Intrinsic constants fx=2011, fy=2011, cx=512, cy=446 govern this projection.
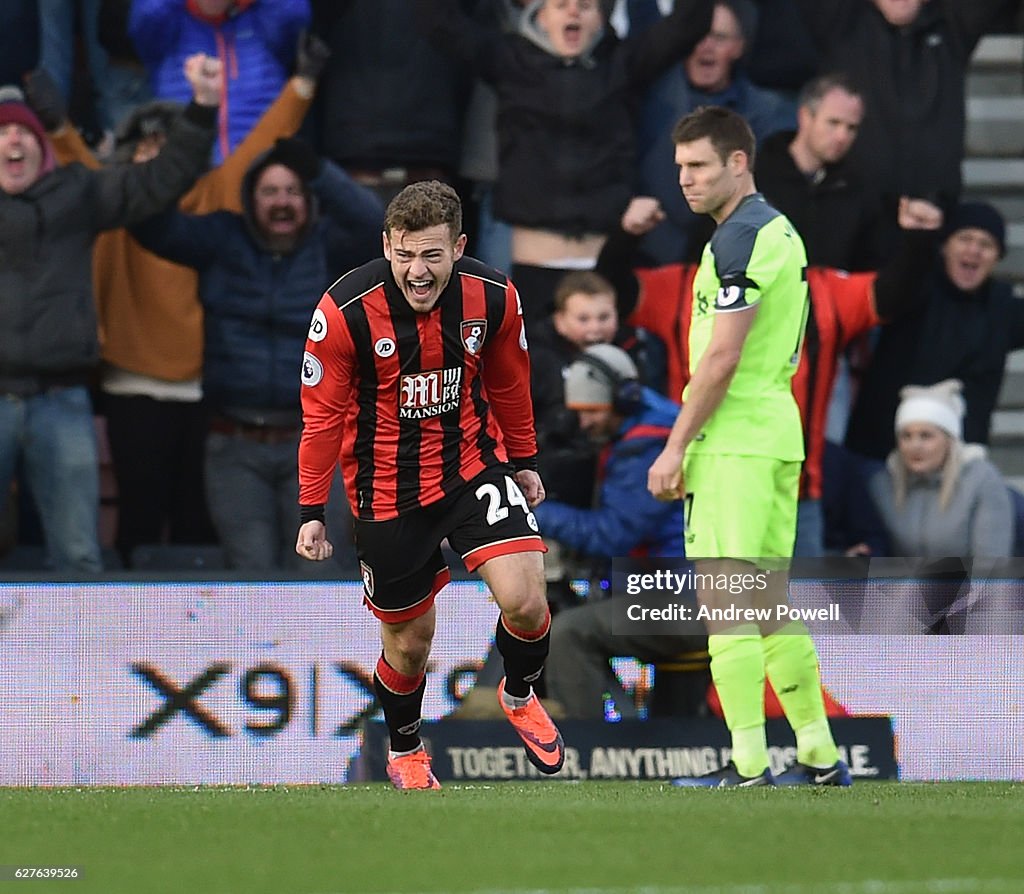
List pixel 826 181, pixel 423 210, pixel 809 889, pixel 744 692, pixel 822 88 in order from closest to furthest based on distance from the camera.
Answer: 1. pixel 809 889
2. pixel 423 210
3. pixel 744 692
4. pixel 822 88
5. pixel 826 181

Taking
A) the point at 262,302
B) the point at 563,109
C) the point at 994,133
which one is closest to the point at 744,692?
the point at 262,302

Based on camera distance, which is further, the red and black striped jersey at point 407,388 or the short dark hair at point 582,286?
the short dark hair at point 582,286

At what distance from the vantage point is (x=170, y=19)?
8984 mm

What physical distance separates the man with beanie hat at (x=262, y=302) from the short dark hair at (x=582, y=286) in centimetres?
94

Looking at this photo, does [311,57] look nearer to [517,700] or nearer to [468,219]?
[468,219]

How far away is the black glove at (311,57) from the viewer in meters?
8.91

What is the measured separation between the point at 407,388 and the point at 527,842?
172cm

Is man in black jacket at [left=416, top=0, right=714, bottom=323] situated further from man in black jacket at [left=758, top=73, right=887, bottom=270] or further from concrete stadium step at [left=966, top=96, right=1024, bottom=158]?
concrete stadium step at [left=966, top=96, right=1024, bottom=158]

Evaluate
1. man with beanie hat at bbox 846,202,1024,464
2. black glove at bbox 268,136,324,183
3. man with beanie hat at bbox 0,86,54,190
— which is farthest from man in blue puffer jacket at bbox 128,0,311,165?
man with beanie hat at bbox 846,202,1024,464

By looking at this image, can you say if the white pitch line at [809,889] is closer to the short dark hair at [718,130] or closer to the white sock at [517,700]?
the white sock at [517,700]

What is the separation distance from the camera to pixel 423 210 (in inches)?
227

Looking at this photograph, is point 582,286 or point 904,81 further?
point 904,81

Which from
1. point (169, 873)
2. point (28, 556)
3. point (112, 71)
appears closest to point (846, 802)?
point (169, 873)

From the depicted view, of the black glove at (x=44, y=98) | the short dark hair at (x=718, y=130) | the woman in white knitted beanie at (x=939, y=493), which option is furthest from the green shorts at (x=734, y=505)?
the black glove at (x=44, y=98)
